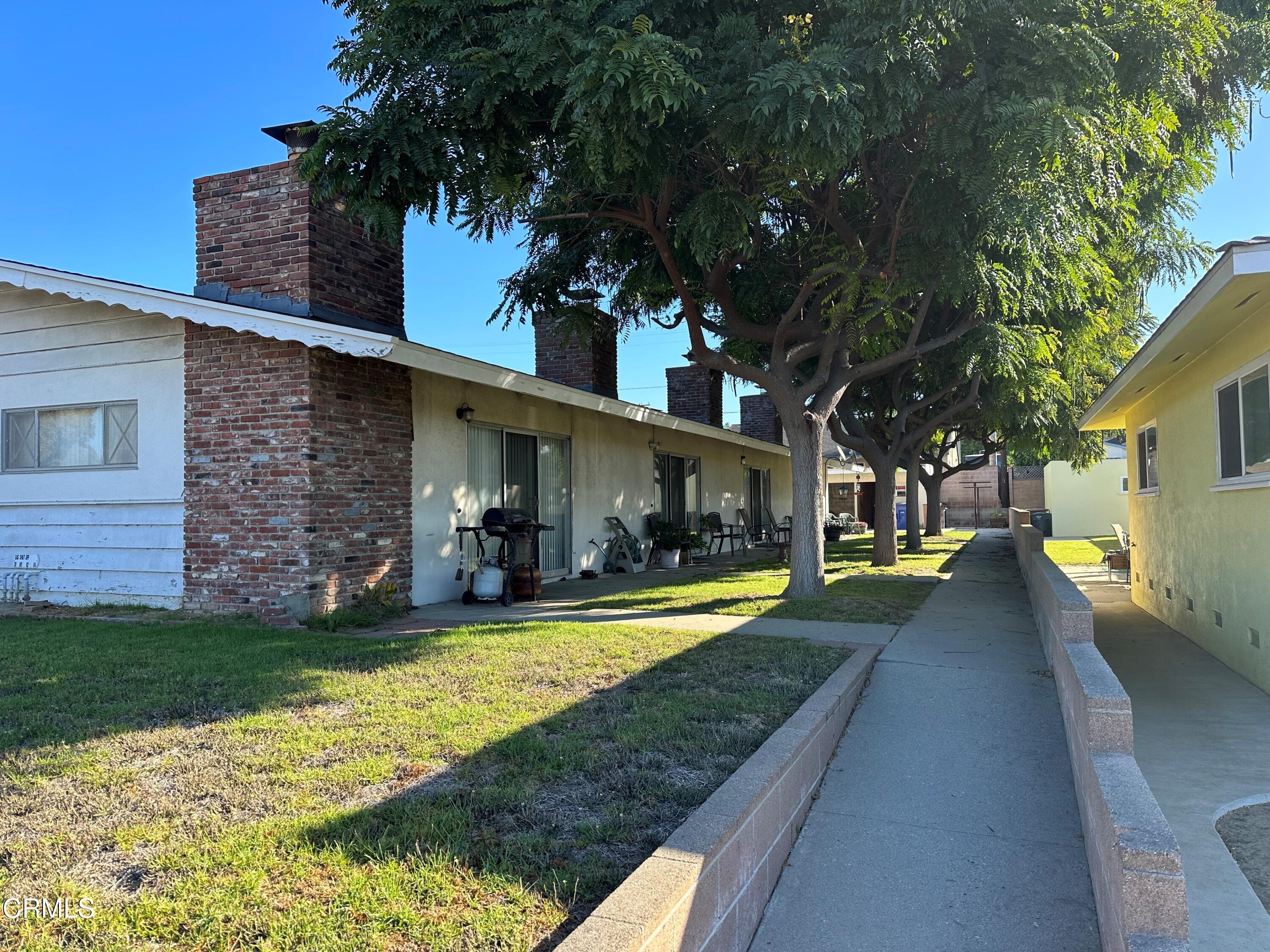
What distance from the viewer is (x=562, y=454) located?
42.2 ft

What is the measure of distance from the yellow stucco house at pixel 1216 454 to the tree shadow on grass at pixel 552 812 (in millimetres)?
3923

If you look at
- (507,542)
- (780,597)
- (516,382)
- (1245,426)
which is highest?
(516,382)

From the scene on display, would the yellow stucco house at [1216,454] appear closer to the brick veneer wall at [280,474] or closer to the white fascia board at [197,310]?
the white fascia board at [197,310]

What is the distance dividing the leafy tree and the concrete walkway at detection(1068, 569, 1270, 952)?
146 inches

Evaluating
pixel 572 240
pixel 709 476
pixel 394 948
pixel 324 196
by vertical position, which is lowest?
pixel 394 948

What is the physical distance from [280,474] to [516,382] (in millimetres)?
2964

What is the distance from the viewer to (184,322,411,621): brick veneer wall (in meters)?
7.95

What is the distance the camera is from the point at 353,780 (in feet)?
12.1

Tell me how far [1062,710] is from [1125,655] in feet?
12.1

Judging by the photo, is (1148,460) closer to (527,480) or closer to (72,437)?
(527,480)

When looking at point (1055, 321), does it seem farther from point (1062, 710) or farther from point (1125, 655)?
point (1062, 710)

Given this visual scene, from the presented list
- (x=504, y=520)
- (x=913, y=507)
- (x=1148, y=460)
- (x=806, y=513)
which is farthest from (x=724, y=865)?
(x=913, y=507)

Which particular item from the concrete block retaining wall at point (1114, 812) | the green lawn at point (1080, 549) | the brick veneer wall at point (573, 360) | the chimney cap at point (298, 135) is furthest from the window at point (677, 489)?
A: the concrete block retaining wall at point (1114, 812)

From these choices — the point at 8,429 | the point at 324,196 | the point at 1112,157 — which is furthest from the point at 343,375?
the point at 1112,157
